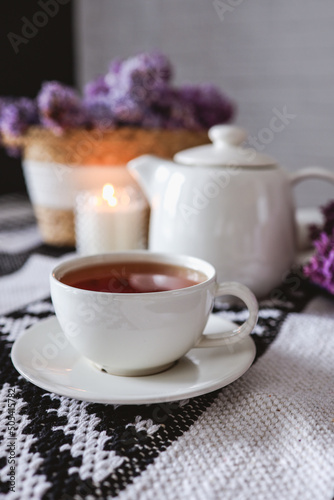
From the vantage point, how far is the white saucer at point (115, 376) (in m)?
0.35

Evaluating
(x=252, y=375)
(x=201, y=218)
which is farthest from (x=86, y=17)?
(x=252, y=375)

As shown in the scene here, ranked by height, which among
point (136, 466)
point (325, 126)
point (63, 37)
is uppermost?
point (63, 37)

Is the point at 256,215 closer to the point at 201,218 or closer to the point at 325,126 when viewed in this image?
the point at 201,218

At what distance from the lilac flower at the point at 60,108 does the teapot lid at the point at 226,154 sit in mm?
222

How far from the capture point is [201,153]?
0.61 metres

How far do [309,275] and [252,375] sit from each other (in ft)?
0.64

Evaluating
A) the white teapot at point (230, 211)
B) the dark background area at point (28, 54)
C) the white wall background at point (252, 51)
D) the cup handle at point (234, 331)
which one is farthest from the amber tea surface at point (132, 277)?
the white wall background at point (252, 51)

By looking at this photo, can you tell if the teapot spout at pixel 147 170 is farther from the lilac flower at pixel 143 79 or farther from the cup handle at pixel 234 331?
the cup handle at pixel 234 331

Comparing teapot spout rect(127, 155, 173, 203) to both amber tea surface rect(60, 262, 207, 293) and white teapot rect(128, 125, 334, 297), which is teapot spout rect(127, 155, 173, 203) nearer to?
white teapot rect(128, 125, 334, 297)

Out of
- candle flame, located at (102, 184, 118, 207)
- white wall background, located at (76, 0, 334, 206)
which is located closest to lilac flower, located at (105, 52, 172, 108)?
candle flame, located at (102, 184, 118, 207)

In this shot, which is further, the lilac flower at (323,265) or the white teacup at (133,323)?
the lilac flower at (323,265)

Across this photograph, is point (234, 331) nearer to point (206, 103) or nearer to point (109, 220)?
point (109, 220)

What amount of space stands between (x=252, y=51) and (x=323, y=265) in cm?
153

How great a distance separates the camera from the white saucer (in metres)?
0.35
